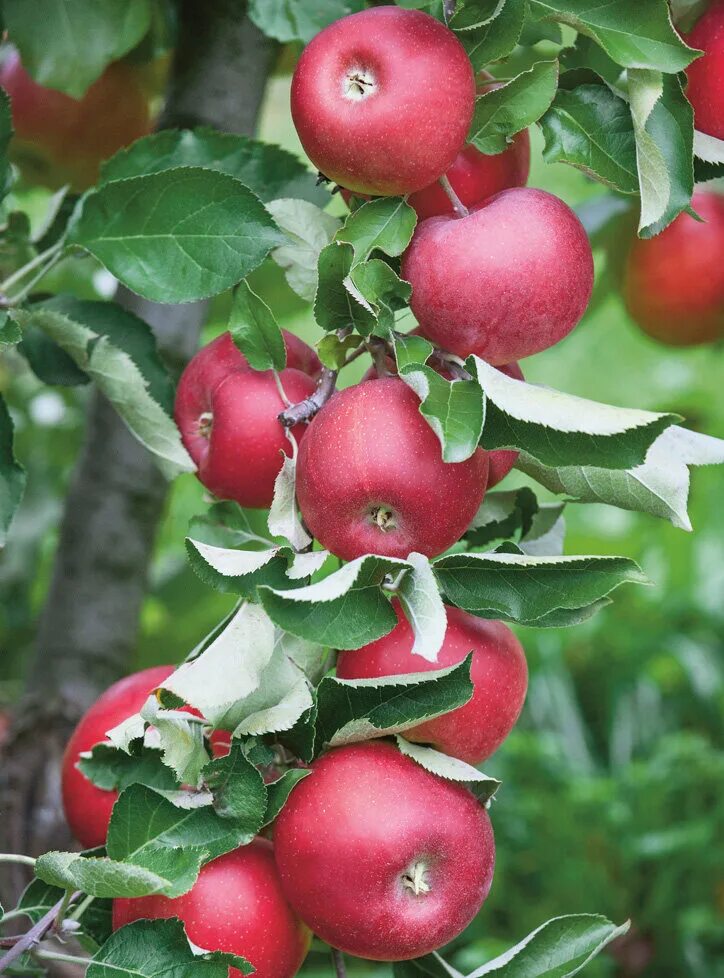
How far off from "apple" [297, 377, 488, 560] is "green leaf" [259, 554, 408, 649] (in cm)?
2

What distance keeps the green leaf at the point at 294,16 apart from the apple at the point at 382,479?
11.3 inches

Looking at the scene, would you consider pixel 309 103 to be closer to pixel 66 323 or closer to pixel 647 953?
pixel 66 323

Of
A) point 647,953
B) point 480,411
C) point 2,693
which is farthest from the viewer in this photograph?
point 647,953

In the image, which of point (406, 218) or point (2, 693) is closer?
point (406, 218)

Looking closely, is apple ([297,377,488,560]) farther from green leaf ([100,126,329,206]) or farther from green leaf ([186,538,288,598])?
green leaf ([100,126,329,206])

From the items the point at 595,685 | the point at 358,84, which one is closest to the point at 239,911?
the point at 358,84

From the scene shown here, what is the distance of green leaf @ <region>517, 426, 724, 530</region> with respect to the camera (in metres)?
0.46

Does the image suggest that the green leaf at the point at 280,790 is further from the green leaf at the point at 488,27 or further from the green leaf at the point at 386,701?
the green leaf at the point at 488,27

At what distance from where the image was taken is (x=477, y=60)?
0.49 meters

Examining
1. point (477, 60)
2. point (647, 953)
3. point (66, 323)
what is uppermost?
point (477, 60)

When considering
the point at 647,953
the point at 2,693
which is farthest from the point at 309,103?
the point at 647,953

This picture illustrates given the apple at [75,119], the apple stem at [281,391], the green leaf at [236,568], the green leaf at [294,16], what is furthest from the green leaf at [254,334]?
the apple at [75,119]

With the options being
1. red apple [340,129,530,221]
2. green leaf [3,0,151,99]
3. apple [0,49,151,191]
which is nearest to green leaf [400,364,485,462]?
red apple [340,129,530,221]

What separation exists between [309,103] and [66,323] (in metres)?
0.21
